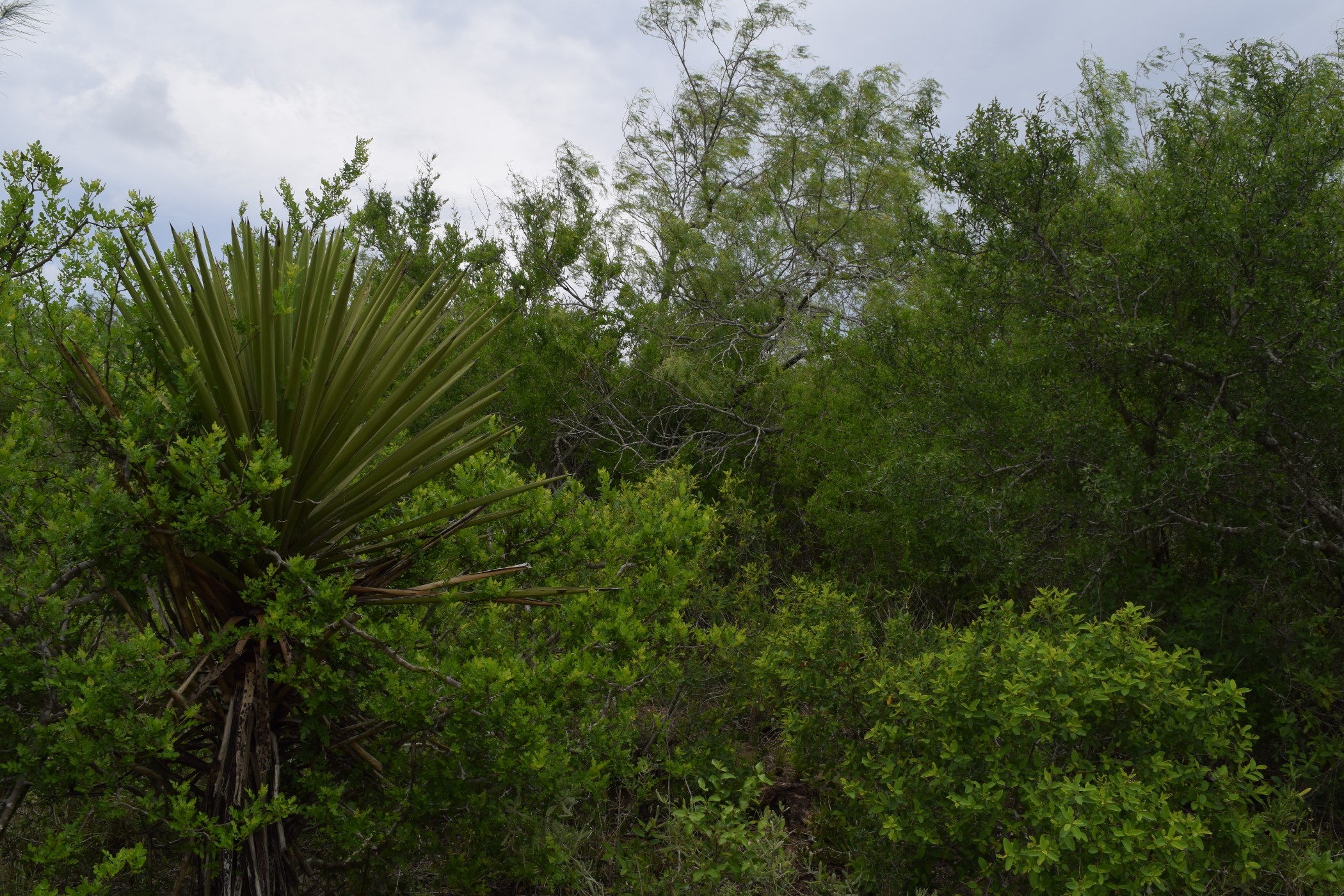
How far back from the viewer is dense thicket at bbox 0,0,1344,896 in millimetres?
3002

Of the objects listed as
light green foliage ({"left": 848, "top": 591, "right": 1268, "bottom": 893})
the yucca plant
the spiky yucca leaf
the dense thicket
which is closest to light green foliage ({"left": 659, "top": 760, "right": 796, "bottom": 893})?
the dense thicket

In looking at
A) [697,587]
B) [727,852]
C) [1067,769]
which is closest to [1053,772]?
[1067,769]

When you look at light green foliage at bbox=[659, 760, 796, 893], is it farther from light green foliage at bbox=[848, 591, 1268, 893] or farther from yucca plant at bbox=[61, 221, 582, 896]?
yucca plant at bbox=[61, 221, 582, 896]

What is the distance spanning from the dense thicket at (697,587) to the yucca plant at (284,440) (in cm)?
2

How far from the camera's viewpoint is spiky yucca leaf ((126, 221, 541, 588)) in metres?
3.16

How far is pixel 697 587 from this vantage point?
6.52 metres

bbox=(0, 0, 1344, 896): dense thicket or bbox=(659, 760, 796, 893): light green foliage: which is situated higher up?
bbox=(0, 0, 1344, 896): dense thicket

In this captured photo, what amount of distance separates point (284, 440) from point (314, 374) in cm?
26

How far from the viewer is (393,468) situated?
349 centimetres

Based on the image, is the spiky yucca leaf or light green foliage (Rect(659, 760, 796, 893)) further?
light green foliage (Rect(659, 760, 796, 893))

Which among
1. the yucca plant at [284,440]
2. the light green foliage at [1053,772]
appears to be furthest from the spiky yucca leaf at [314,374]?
the light green foliage at [1053,772]

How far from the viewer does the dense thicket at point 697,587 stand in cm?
300

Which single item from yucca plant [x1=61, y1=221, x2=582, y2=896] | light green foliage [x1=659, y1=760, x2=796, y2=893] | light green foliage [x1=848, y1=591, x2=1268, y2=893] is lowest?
light green foliage [x1=659, y1=760, x2=796, y2=893]

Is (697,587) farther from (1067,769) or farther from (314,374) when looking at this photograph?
(314,374)
